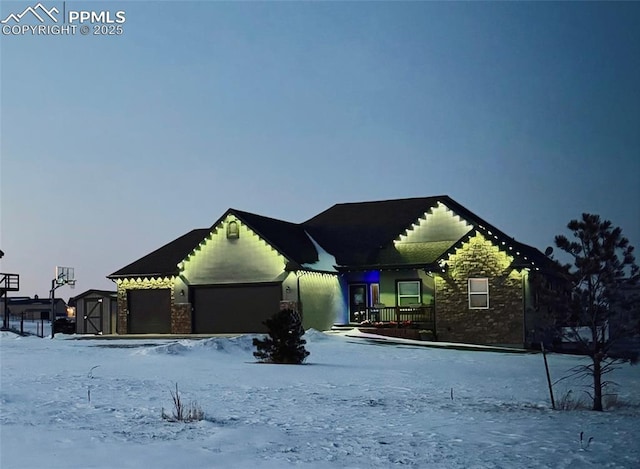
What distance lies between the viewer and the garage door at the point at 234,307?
1319 inches

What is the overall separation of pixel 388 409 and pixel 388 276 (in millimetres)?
20882

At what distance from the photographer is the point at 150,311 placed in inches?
1443

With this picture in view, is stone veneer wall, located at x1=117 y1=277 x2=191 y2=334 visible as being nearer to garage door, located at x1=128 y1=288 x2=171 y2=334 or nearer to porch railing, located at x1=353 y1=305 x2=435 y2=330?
garage door, located at x1=128 y1=288 x2=171 y2=334

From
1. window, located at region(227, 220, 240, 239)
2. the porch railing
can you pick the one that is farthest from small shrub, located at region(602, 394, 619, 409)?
window, located at region(227, 220, 240, 239)

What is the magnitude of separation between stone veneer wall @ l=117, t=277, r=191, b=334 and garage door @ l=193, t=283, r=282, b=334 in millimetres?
432

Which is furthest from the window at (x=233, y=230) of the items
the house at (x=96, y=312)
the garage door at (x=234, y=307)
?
the house at (x=96, y=312)

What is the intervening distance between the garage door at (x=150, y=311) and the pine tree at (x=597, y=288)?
24.8 m

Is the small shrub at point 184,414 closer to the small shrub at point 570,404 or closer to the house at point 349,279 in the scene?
the small shrub at point 570,404

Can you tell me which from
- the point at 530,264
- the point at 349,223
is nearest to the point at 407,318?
the point at 530,264

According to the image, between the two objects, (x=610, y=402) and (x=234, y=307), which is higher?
(x=234, y=307)

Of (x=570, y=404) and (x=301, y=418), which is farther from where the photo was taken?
(x=570, y=404)

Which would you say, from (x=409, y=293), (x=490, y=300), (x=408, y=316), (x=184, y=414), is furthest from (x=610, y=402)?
(x=409, y=293)

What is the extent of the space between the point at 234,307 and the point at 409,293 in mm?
7869

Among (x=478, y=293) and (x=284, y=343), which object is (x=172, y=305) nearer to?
(x=478, y=293)
